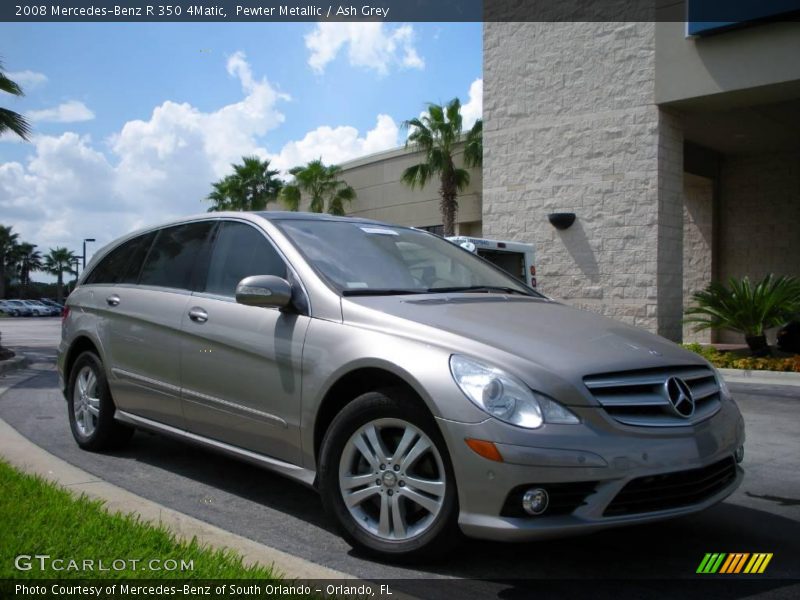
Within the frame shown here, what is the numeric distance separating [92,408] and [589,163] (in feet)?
42.2

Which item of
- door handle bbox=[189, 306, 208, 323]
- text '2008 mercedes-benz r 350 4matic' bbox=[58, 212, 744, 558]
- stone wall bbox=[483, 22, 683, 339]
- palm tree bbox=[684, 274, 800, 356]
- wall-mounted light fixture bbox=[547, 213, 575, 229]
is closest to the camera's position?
text '2008 mercedes-benz r 350 4matic' bbox=[58, 212, 744, 558]

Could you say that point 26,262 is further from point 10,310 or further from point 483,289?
point 483,289

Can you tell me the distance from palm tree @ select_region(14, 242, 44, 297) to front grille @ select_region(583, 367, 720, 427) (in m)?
99.3

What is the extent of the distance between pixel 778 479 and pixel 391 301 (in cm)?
316

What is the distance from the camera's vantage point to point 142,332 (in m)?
5.02

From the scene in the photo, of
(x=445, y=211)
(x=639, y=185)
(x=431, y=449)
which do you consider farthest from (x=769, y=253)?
(x=431, y=449)

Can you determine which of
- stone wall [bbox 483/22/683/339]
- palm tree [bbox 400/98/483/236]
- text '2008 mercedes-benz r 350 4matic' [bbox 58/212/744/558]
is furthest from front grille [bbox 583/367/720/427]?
palm tree [bbox 400/98/483/236]

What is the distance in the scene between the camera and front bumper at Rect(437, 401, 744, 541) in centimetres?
302

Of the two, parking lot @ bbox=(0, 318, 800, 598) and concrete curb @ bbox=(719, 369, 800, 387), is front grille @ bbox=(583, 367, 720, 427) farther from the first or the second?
concrete curb @ bbox=(719, 369, 800, 387)

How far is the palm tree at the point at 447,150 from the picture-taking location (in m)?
27.3

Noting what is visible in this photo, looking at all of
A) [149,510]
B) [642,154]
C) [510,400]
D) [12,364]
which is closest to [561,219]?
[642,154]

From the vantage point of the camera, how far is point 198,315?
456cm

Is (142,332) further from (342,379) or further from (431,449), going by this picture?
(431,449)

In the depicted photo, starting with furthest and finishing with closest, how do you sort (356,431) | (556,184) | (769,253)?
(769,253) → (556,184) → (356,431)
